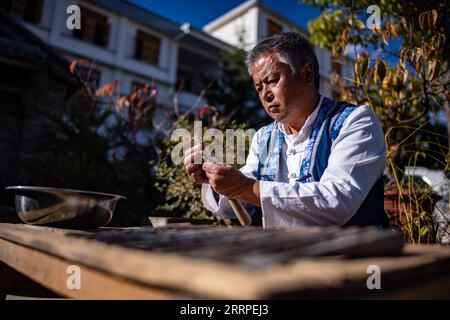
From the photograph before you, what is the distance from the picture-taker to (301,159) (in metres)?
1.94

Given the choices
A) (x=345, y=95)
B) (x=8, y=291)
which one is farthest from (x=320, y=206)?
(x=345, y=95)

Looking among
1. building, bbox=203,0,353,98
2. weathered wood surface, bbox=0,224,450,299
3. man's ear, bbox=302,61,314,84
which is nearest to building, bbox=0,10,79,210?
man's ear, bbox=302,61,314,84

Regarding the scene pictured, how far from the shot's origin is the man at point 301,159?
1.35 metres

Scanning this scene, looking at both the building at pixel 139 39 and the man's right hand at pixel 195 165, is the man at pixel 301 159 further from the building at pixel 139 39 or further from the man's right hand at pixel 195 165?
the building at pixel 139 39

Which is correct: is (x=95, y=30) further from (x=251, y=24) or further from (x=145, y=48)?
(x=251, y=24)

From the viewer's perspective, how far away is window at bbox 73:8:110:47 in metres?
15.1

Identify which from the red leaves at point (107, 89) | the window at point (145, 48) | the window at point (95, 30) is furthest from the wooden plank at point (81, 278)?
the window at point (145, 48)

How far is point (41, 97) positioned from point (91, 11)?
1035 centimetres

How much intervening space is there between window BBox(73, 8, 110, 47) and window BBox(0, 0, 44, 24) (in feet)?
5.18

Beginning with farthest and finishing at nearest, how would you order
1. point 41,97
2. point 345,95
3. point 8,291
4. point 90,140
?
1. point 41,97
2. point 90,140
3. point 345,95
4. point 8,291

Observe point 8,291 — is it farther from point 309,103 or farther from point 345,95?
point 345,95
